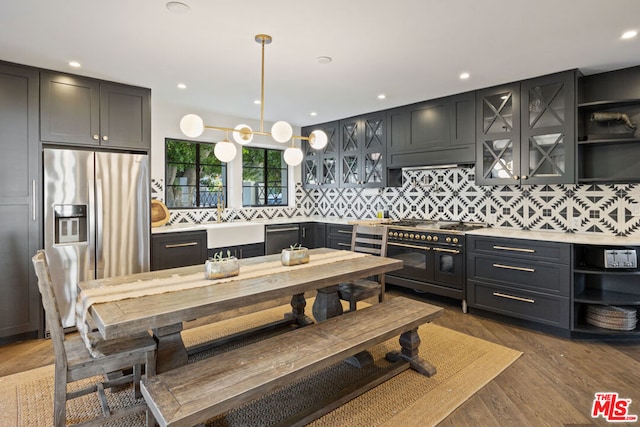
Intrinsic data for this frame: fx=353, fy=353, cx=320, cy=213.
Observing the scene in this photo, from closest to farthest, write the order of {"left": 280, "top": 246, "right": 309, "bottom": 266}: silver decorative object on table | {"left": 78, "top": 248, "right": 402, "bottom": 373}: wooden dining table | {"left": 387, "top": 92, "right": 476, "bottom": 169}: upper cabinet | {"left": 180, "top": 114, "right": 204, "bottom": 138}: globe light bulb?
{"left": 78, "top": 248, "right": 402, "bottom": 373}: wooden dining table → {"left": 180, "top": 114, "right": 204, "bottom": 138}: globe light bulb → {"left": 280, "top": 246, "right": 309, "bottom": 266}: silver decorative object on table → {"left": 387, "top": 92, "right": 476, "bottom": 169}: upper cabinet

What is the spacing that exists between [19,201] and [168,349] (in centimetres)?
229

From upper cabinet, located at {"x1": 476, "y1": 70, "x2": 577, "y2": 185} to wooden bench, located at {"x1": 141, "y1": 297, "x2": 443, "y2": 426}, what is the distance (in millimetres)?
1956

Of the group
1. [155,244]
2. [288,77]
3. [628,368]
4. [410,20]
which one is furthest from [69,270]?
[628,368]

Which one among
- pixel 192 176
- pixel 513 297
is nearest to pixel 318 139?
pixel 513 297

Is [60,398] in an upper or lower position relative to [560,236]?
lower

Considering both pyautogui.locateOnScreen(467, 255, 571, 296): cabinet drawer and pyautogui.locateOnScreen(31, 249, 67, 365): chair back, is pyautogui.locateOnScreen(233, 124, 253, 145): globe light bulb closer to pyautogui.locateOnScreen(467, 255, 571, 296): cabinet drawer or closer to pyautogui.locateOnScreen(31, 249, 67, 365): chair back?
pyautogui.locateOnScreen(31, 249, 67, 365): chair back

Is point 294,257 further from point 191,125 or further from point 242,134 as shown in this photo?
point 191,125

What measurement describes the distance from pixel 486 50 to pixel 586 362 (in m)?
2.63

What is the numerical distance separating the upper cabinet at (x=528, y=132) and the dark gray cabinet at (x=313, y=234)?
2.48 metres

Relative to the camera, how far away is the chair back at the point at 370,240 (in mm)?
3489

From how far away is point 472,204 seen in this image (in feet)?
14.6

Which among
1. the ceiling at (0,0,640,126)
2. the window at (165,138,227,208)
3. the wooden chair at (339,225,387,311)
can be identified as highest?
the ceiling at (0,0,640,126)

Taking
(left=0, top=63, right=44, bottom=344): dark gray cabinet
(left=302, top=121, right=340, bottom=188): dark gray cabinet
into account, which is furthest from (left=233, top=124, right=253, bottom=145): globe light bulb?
(left=302, top=121, right=340, bottom=188): dark gray cabinet

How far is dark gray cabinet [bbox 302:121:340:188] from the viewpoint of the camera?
5.61 meters
